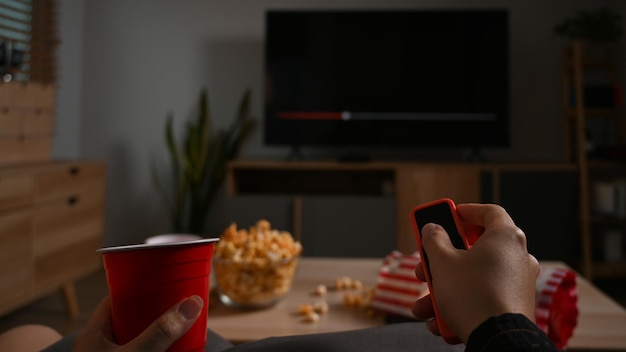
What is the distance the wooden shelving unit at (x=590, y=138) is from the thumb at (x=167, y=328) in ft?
9.47

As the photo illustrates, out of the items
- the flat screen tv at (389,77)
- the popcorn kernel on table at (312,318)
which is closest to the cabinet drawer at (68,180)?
the flat screen tv at (389,77)

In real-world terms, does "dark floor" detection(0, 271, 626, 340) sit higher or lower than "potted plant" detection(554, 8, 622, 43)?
lower

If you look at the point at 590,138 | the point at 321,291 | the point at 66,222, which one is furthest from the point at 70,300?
the point at 590,138

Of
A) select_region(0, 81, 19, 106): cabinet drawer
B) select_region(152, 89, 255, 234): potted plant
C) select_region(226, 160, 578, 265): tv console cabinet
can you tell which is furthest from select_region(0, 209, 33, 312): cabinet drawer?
select_region(152, 89, 255, 234): potted plant

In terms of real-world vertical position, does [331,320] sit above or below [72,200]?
below

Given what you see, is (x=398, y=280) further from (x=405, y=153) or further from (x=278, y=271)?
(x=405, y=153)

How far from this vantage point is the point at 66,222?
237 centimetres

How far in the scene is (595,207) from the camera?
3.05 meters

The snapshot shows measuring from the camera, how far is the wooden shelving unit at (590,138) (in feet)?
9.53

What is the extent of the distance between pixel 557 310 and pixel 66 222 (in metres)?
2.02

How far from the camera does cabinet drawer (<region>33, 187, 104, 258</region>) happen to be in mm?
Answer: 2197

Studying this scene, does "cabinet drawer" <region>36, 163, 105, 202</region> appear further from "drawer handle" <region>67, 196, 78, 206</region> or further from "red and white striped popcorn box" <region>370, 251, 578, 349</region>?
"red and white striped popcorn box" <region>370, 251, 578, 349</region>

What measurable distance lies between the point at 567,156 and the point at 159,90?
249cm

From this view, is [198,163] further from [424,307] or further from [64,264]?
[424,307]
